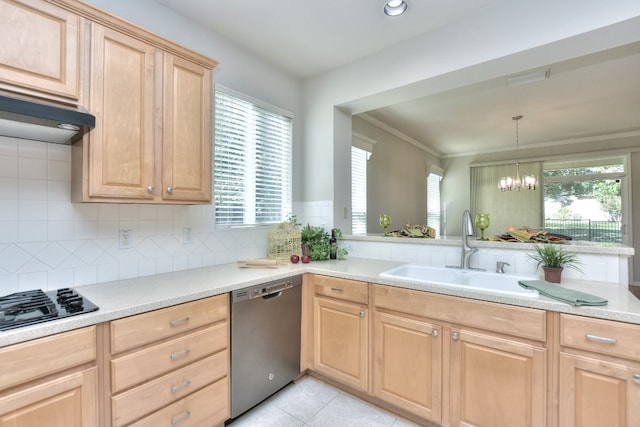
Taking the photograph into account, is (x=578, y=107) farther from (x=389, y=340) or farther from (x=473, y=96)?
(x=389, y=340)

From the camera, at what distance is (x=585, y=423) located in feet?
4.32

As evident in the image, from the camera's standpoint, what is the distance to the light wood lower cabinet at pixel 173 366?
1.31 m

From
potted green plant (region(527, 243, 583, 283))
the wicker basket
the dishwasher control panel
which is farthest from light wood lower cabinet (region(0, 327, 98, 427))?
potted green plant (region(527, 243, 583, 283))

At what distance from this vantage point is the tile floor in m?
1.82

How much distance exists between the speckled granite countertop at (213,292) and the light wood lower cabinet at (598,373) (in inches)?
2.5

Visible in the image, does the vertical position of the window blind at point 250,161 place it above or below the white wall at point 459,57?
below

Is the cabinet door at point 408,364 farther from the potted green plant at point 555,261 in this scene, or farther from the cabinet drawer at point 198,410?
the cabinet drawer at point 198,410

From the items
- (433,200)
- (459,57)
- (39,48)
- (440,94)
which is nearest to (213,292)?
(39,48)

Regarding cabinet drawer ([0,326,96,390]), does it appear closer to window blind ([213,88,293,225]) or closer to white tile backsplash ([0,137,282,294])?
white tile backsplash ([0,137,282,294])

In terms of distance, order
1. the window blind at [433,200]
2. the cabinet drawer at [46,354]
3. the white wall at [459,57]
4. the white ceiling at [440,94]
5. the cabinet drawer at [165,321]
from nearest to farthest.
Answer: the cabinet drawer at [46,354] < the cabinet drawer at [165,321] < the white wall at [459,57] < the white ceiling at [440,94] < the window blind at [433,200]

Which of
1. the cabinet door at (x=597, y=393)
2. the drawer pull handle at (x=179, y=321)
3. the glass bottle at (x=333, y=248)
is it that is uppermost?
the glass bottle at (x=333, y=248)

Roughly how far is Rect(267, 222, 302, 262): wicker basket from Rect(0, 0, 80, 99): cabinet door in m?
1.56

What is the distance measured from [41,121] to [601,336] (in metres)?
2.51

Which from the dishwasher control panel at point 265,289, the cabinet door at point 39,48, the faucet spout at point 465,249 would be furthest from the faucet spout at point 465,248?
the cabinet door at point 39,48
